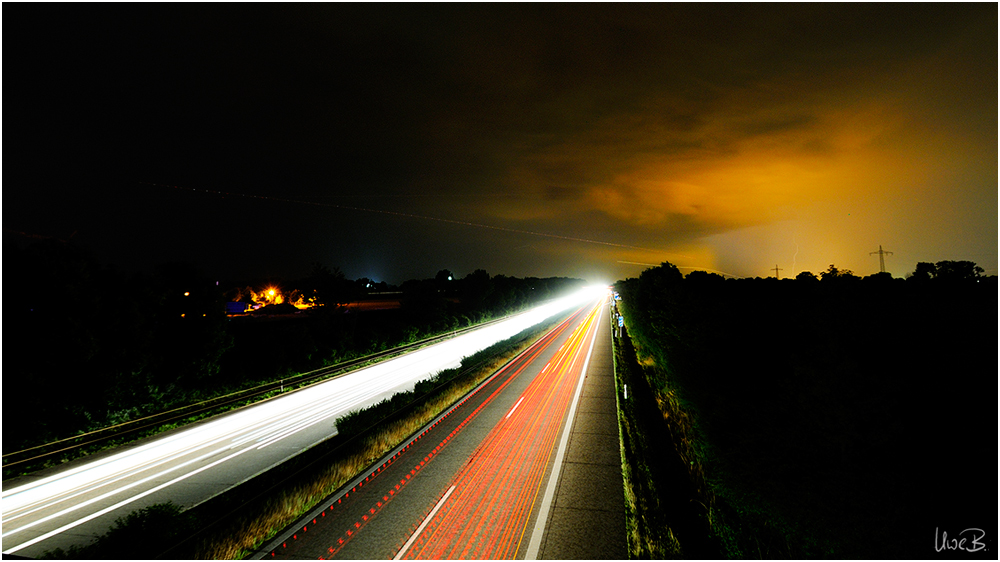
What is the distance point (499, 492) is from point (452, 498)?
4.35ft

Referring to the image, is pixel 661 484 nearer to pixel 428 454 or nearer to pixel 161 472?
pixel 428 454

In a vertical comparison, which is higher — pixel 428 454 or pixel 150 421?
pixel 150 421

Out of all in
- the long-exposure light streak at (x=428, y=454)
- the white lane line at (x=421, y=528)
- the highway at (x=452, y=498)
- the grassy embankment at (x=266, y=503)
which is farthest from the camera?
the long-exposure light streak at (x=428, y=454)

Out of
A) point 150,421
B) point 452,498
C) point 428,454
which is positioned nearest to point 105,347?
point 150,421

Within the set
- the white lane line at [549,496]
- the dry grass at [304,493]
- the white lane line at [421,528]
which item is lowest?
the white lane line at [549,496]

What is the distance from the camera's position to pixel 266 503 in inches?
388

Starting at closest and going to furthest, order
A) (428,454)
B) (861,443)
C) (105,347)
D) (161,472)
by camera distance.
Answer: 1. (861,443)
2. (161,472)
3. (428,454)
4. (105,347)

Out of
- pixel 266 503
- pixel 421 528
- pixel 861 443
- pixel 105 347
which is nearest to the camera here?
pixel 861 443

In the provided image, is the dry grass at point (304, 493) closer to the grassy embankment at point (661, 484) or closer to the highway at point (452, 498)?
the highway at point (452, 498)

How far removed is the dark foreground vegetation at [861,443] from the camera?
873 centimetres

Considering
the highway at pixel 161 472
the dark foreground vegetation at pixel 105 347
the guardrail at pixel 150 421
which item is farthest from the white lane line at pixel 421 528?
the dark foreground vegetation at pixel 105 347

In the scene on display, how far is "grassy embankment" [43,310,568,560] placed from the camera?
8.13 m

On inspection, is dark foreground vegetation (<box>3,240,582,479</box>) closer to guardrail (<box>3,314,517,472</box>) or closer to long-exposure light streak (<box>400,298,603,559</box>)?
guardrail (<box>3,314,517,472</box>)

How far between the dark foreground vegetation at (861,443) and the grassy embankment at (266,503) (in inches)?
342
